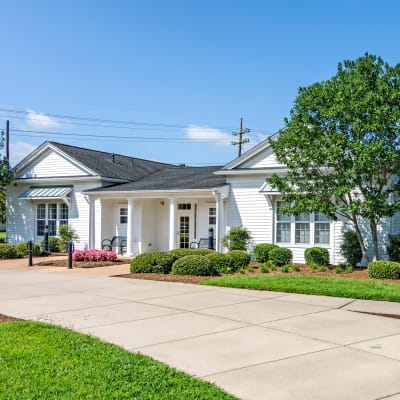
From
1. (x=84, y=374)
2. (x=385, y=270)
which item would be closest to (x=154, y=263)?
(x=385, y=270)

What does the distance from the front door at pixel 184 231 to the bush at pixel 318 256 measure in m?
6.94

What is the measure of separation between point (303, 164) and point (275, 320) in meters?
8.10

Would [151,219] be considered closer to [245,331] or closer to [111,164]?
[111,164]

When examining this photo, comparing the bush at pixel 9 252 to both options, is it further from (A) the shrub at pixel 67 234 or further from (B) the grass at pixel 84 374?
(B) the grass at pixel 84 374

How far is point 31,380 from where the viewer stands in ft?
16.6

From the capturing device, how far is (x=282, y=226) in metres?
19.6

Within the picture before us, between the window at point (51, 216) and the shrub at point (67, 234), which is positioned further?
the window at point (51, 216)

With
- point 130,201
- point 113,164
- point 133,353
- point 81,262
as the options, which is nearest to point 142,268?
point 81,262

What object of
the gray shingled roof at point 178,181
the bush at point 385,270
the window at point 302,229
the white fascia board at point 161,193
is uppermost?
the gray shingled roof at point 178,181

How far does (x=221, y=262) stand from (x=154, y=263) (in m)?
2.12

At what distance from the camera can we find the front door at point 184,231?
75.7 feet

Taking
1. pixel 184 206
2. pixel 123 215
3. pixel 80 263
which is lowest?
pixel 80 263

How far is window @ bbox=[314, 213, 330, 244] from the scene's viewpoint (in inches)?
734

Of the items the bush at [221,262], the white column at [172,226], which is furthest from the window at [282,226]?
the white column at [172,226]
